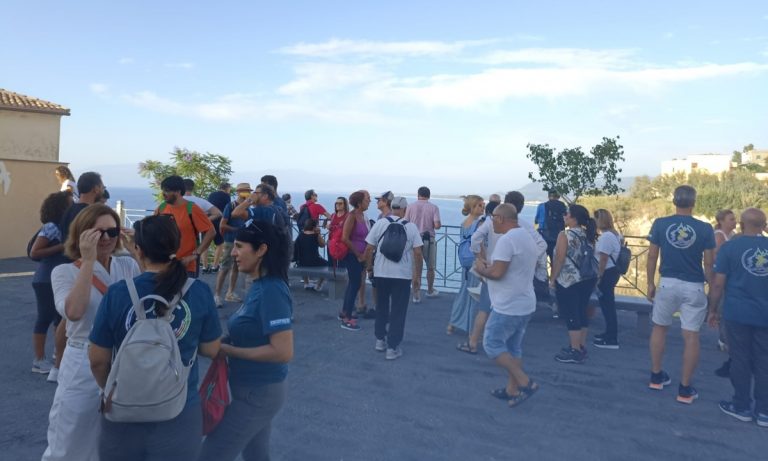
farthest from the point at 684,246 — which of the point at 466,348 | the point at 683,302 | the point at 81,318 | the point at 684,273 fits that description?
the point at 81,318

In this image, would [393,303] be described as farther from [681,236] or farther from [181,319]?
[181,319]

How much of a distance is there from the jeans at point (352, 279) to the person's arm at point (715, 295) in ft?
12.5

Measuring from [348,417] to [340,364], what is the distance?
1.37 metres

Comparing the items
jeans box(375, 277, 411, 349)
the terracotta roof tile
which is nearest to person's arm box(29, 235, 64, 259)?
jeans box(375, 277, 411, 349)

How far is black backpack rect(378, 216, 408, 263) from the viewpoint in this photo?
5980mm

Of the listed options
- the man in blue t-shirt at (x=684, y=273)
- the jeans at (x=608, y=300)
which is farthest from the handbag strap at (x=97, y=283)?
the jeans at (x=608, y=300)

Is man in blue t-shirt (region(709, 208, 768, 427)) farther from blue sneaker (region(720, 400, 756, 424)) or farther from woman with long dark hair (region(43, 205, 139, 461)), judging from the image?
woman with long dark hair (region(43, 205, 139, 461))

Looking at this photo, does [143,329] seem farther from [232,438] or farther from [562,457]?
[562,457]

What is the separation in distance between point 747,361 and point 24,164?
16.1 meters

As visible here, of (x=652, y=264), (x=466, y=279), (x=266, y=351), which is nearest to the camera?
(x=266, y=351)

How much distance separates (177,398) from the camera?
2.21 meters

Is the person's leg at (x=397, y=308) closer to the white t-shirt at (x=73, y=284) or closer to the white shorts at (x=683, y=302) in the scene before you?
the white shorts at (x=683, y=302)

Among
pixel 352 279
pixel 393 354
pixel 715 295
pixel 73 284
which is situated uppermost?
pixel 73 284

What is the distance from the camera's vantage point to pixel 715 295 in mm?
5094
